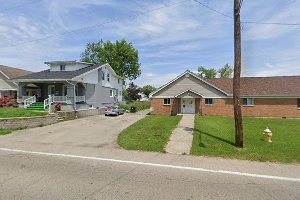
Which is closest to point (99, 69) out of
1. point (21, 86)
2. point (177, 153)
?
point (21, 86)

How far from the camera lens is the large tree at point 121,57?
177 ft

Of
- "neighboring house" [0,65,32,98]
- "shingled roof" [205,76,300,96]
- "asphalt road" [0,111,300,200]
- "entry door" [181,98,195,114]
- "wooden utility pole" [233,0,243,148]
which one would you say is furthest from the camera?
"neighboring house" [0,65,32,98]

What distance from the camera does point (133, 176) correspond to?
6.22 m

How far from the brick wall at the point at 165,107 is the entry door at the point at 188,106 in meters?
0.63

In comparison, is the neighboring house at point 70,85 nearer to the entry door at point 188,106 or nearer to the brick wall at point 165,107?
the brick wall at point 165,107

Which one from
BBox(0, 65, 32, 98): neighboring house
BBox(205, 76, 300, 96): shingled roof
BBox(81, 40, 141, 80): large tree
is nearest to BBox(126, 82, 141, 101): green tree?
BBox(81, 40, 141, 80): large tree

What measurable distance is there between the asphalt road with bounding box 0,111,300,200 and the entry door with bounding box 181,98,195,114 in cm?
1810

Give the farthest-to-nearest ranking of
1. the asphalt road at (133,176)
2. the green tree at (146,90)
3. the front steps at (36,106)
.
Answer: the green tree at (146,90) < the front steps at (36,106) < the asphalt road at (133,176)

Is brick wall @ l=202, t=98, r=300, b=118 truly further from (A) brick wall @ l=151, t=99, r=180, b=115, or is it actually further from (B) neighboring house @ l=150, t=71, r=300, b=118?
(A) brick wall @ l=151, t=99, r=180, b=115

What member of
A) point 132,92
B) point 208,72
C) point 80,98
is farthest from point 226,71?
point 80,98

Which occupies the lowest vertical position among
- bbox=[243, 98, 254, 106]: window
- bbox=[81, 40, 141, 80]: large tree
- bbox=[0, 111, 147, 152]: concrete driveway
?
bbox=[0, 111, 147, 152]: concrete driveway

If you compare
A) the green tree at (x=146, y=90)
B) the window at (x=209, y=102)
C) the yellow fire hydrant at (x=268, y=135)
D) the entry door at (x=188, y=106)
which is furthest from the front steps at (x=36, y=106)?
the green tree at (x=146, y=90)

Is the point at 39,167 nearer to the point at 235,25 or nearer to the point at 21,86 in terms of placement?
the point at 235,25

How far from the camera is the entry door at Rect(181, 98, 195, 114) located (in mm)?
26469
